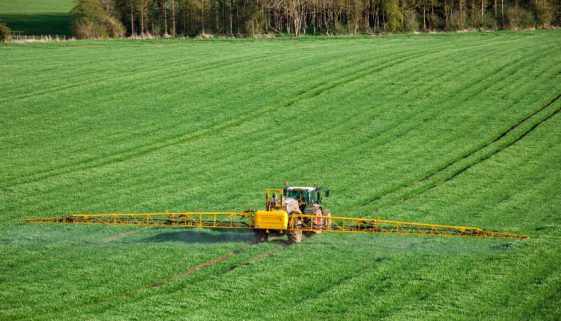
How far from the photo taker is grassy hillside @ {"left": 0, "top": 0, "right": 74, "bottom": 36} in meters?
112

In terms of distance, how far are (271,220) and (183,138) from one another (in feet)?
65.7

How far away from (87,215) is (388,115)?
82.4 ft

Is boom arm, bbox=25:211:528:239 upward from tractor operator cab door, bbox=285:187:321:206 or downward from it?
downward

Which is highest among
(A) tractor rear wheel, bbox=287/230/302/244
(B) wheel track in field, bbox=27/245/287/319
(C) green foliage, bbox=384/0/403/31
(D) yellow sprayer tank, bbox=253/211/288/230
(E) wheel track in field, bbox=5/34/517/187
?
(C) green foliage, bbox=384/0/403/31

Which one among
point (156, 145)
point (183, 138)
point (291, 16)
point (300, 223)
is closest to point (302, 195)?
point (300, 223)

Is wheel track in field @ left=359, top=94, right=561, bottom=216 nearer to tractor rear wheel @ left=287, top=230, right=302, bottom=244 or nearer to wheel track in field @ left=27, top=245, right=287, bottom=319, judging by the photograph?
tractor rear wheel @ left=287, top=230, right=302, bottom=244

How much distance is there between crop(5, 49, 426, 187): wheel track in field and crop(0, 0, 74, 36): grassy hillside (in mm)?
59085

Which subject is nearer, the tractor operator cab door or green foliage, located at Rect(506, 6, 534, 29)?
the tractor operator cab door

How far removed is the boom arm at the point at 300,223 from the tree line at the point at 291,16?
6485 cm

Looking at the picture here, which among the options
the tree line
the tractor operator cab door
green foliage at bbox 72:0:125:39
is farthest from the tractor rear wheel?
green foliage at bbox 72:0:125:39

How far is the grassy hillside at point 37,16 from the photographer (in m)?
112

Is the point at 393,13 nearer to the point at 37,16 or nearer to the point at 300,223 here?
the point at 37,16

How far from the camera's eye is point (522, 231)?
28359 mm

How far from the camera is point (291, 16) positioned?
4028 inches
